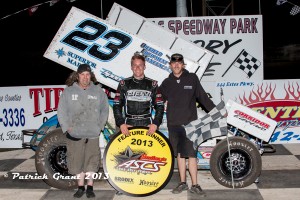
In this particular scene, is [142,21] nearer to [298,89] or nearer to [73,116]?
[73,116]

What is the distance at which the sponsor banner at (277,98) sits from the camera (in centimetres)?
930

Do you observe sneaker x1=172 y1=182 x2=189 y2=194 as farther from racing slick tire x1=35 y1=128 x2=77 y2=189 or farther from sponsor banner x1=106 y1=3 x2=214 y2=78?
sponsor banner x1=106 y1=3 x2=214 y2=78

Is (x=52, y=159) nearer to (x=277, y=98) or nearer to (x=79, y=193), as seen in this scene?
(x=79, y=193)

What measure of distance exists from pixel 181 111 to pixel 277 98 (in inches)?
163

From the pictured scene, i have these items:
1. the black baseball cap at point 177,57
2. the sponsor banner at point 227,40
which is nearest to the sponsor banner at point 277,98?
the sponsor banner at point 227,40

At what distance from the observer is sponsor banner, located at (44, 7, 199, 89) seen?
6.85 meters

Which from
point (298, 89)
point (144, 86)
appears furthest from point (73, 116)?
point (298, 89)

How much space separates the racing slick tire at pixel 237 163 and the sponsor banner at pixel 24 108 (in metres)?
4.31

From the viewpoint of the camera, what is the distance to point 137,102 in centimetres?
581

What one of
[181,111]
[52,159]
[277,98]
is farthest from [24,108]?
[277,98]

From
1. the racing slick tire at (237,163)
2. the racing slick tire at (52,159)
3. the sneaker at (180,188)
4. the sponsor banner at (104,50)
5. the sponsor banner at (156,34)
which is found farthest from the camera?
the sponsor banner at (156,34)

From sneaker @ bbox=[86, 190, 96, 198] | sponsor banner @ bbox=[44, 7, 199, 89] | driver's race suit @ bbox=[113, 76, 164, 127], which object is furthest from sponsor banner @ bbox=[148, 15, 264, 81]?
sneaker @ bbox=[86, 190, 96, 198]

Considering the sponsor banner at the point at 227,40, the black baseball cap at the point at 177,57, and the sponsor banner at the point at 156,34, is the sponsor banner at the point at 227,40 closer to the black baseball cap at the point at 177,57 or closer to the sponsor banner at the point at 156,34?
the sponsor banner at the point at 156,34

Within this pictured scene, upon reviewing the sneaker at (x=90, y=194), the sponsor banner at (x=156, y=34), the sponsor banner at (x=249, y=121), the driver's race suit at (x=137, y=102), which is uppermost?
the sponsor banner at (x=156, y=34)
